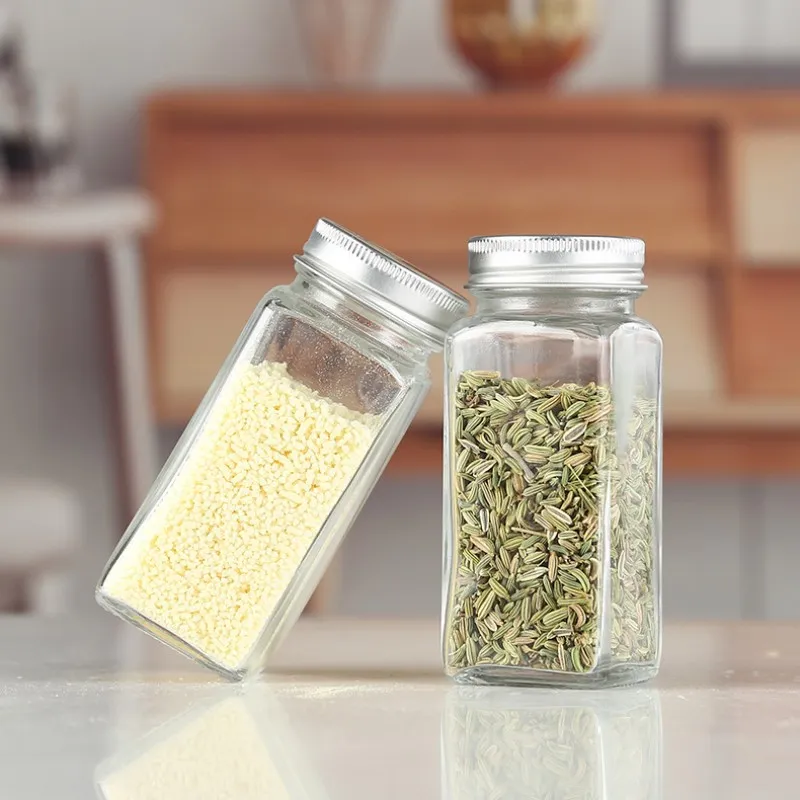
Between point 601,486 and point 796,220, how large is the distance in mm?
1970

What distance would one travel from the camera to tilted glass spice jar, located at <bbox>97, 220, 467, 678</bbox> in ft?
1.80

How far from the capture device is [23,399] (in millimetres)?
2596

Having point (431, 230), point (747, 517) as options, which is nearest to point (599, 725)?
point (431, 230)

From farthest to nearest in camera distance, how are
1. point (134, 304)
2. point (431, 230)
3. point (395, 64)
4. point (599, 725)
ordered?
point (395, 64), point (431, 230), point (134, 304), point (599, 725)

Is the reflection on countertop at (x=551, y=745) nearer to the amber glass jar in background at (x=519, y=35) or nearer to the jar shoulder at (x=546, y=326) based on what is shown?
the jar shoulder at (x=546, y=326)

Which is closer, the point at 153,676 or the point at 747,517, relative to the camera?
the point at 153,676

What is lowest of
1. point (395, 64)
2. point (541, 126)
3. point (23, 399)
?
point (23, 399)

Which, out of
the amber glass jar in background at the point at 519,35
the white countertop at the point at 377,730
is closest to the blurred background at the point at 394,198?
the amber glass jar in background at the point at 519,35

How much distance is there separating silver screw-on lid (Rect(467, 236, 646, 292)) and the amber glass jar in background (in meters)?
1.86

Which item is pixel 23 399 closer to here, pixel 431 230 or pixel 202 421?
pixel 431 230

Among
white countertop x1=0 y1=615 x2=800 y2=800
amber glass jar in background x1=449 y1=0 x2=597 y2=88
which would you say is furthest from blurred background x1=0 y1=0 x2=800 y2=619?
white countertop x1=0 y1=615 x2=800 y2=800

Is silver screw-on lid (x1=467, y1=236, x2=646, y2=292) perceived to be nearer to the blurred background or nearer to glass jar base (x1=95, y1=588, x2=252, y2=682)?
glass jar base (x1=95, y1=588, x2=252, y2=682)

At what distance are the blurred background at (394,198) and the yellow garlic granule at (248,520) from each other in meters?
1.39

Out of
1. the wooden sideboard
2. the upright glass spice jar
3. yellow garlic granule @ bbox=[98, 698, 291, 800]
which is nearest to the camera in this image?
yellow garlic granule @ bbox=[98, 698, 291, 800]
